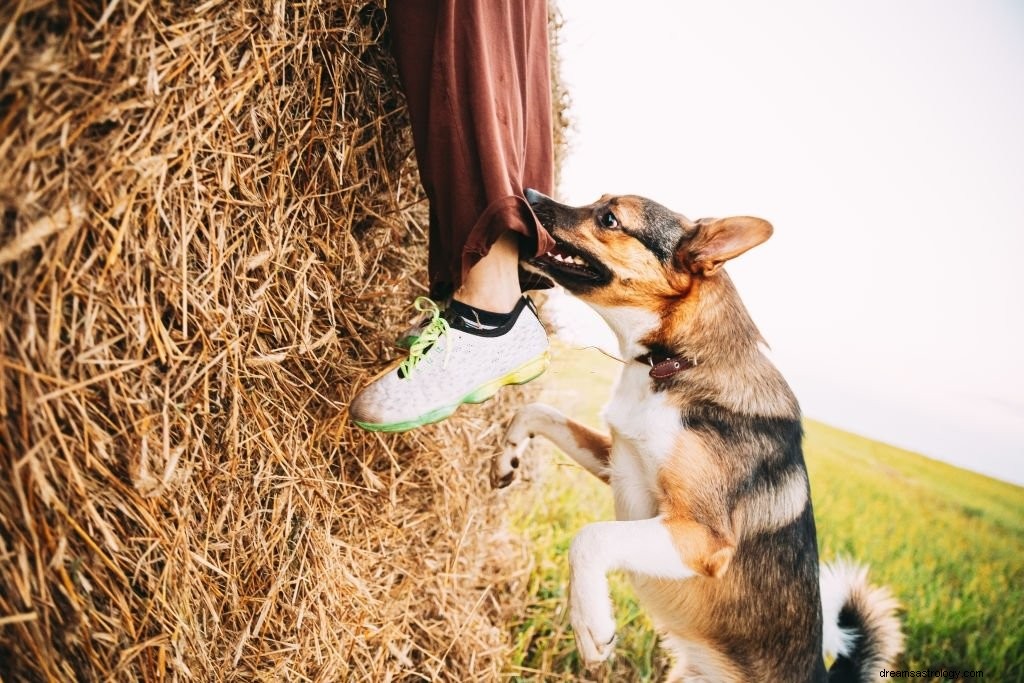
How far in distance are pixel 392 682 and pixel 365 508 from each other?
0.79 metres

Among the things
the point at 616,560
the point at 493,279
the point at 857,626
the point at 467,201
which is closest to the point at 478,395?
the point at 493,279

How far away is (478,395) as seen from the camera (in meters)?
1.86

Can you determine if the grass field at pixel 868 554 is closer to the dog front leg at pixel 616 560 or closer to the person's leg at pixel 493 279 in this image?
the dog front leg at pixel 616 560

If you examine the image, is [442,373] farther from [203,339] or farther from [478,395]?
[203,339]

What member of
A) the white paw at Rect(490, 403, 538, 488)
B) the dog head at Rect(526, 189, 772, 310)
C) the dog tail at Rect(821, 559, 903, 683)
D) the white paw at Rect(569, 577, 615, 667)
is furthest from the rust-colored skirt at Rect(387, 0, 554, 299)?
the dog tail at Rect(821, 559, 903, 683)

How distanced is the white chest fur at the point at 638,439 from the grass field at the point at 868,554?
344 mm

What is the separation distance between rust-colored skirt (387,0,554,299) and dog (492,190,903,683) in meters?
0.49

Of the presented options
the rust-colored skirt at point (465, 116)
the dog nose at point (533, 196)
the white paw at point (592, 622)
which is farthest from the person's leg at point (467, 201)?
the white paw at point (592, 622)

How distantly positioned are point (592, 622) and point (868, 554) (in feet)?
13.6

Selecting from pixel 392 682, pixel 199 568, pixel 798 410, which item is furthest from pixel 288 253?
pixel 798 410

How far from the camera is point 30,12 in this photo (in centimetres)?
117

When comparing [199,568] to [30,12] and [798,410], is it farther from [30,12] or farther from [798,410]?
[798,410]

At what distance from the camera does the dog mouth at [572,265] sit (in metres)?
2.33

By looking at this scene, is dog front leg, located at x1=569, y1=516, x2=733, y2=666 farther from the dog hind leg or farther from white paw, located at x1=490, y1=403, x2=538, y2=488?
white paw, located at x1=490, y1=403, x2=538, y2=488
